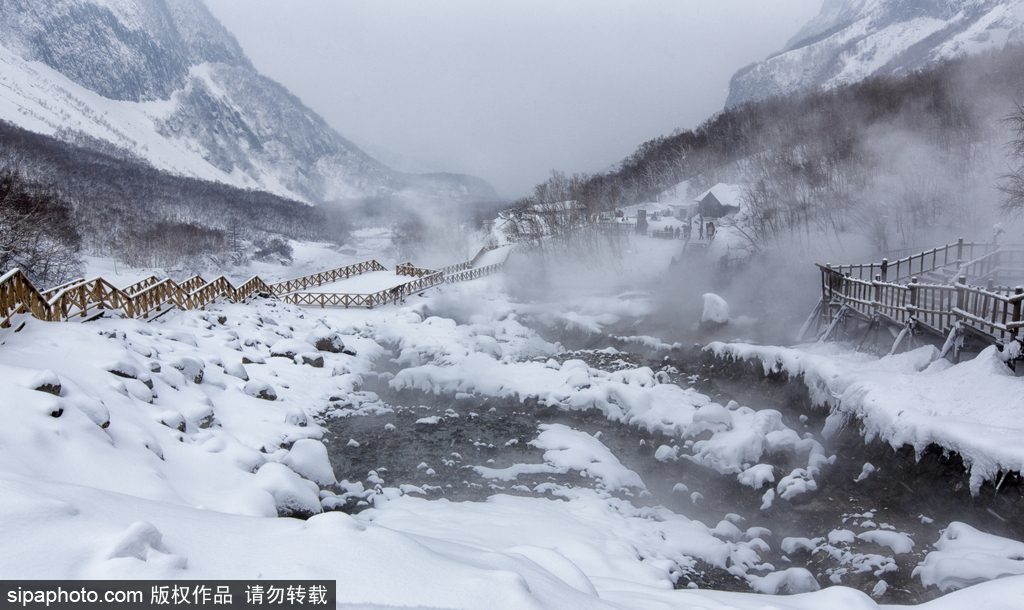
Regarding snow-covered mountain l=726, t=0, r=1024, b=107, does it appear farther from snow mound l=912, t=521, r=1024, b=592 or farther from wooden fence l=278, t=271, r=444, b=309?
snow mound l=912, t=521, r=1024, b=592

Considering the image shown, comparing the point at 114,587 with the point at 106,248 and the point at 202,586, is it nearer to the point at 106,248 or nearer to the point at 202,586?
the point at 202,586

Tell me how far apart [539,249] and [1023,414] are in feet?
141

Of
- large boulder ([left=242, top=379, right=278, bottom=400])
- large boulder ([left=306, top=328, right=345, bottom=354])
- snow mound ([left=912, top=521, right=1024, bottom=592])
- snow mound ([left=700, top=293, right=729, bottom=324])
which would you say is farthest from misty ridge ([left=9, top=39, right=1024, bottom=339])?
large boulder ([left=242, top=379, right=278, bottom=400])

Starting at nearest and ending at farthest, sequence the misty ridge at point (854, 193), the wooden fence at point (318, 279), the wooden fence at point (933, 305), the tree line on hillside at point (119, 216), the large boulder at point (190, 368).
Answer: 1. the wooden fence at point (933, 305)
2. the large boulder at point (190, 368)
3. the tree line on hillside at point (119, 216)
4. the wooden fence at point (318, 279)
5. the misty ridge at point (854, 193)

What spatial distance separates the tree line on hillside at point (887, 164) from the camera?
116 feet

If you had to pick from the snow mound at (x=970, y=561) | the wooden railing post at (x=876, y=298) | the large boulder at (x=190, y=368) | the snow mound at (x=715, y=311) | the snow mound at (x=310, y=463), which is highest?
the wooden railing post at (x=876, y=298)

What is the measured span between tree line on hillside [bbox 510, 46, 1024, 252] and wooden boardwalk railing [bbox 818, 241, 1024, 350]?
11178 mm

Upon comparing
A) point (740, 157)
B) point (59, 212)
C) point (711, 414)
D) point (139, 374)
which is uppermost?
point (740, 157)

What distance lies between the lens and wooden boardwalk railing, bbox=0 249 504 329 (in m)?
10.8

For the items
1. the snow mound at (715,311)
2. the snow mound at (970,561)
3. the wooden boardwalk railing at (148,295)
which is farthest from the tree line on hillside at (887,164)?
the snow mound at (970,561)

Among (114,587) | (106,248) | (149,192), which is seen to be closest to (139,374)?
(114,587)

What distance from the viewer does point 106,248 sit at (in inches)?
2682

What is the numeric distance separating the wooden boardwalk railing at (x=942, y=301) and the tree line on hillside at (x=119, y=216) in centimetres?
3618

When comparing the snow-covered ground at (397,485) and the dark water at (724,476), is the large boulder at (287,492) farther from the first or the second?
the dark water at (724,476)
